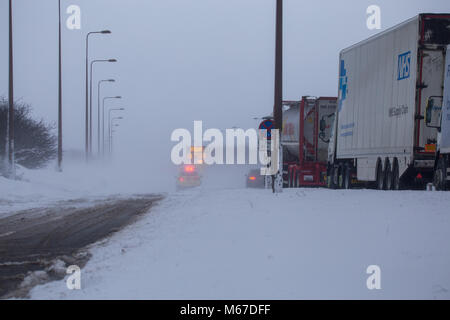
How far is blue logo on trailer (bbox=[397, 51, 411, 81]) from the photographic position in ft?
62.8

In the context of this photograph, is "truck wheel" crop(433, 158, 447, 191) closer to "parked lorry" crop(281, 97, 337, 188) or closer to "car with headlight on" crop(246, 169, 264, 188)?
"parked lorry" crop(281, 97, 337, 188)

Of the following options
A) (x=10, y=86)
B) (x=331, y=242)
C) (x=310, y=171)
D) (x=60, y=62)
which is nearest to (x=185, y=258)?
(x=331, y=242)

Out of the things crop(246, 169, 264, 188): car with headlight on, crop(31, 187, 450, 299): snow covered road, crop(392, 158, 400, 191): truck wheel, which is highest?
crop(392, 158, 400, 191): truck wheel

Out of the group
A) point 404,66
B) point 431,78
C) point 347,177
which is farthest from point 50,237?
point 347,177

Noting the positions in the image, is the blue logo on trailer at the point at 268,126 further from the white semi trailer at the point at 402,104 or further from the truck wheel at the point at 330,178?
the truck wheel at the point at 330,178

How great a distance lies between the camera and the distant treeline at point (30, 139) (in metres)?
45.8

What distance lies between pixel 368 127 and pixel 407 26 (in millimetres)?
4723

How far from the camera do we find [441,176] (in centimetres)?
1761

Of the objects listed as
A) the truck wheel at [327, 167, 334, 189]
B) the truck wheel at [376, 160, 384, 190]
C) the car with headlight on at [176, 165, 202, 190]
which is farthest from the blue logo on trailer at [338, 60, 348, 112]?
the car with headlight on at [176, 165, 202, 190]

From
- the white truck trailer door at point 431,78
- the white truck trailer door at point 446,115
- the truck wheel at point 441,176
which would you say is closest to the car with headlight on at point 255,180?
the white truck trailer door at point 431,78

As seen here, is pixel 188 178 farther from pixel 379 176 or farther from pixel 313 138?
pixel 379 176

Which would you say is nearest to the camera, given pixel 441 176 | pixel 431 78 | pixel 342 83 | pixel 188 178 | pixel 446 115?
pixel 446 115

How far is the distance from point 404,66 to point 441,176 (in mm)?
3637
